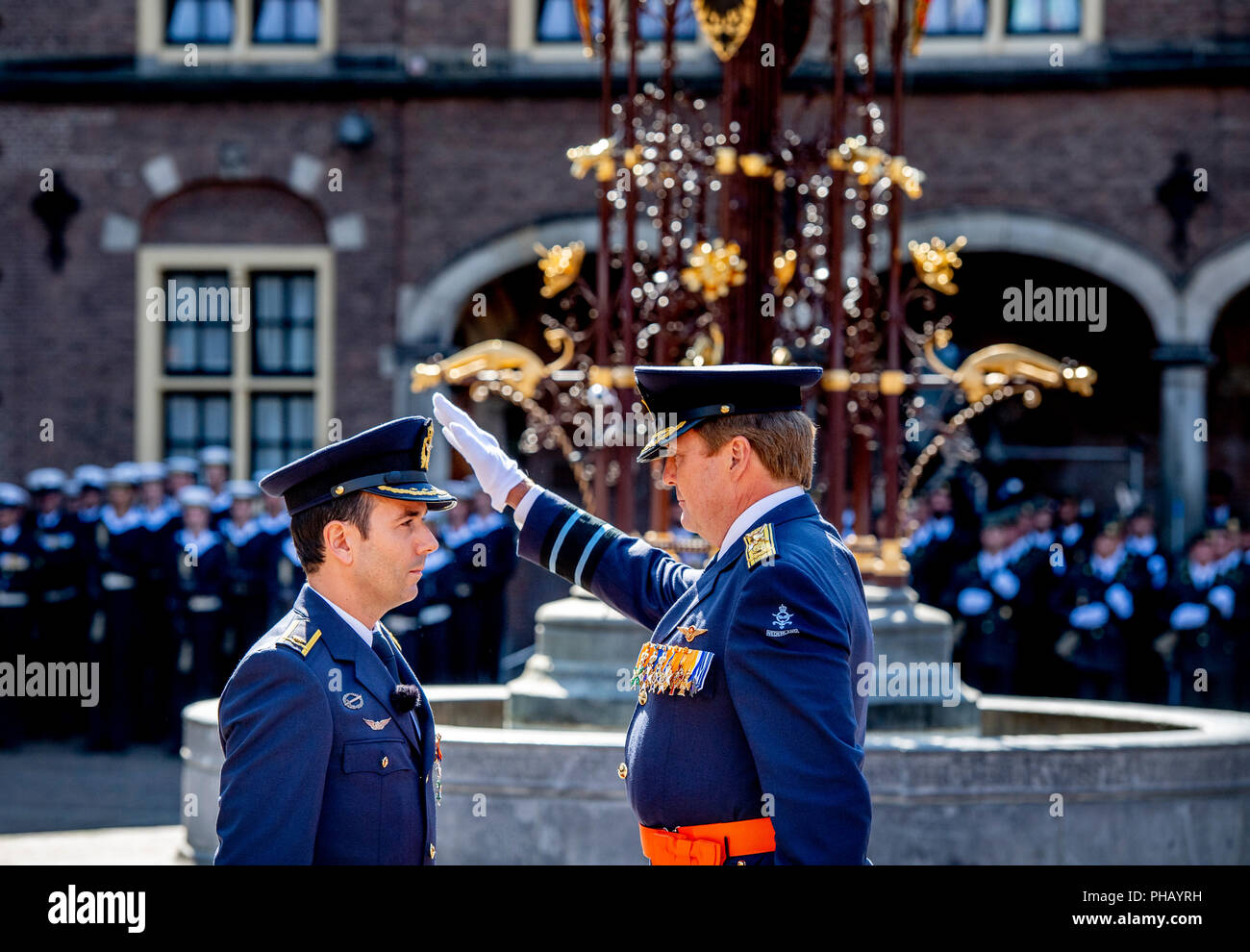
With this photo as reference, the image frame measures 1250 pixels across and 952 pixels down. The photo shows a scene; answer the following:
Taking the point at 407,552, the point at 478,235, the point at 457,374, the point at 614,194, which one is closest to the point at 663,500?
the point at 457,374

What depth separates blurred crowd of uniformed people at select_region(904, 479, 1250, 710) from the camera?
11.1 m

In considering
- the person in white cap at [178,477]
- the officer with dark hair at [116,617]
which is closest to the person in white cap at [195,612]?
the officer with dark hair at [116,617]

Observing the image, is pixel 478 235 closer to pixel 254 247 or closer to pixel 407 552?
pixel 254 247

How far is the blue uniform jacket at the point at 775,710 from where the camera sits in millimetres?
2840

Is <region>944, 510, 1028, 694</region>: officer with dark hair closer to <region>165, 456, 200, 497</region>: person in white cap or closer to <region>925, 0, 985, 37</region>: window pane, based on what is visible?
<region>925, 0, 985, 37</region>: window pane

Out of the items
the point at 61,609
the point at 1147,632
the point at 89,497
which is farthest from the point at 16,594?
the point at 1147,632

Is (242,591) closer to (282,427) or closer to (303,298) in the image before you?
(282,427)

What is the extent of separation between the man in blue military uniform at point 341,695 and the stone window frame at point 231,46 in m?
12.4

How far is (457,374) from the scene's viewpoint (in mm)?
6750

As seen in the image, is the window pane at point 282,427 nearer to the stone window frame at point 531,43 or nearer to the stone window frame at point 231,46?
the stone window frame at point 231,46

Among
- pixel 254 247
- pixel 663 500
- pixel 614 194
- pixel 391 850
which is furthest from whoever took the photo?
pixel 254 247

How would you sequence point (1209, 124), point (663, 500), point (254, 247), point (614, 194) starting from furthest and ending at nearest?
1. point (254, 247)
2. point (1209, 124)
3. point (614, 194)
4. point (663, 500)

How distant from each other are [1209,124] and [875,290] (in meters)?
8.26

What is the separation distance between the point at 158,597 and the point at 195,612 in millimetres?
455
